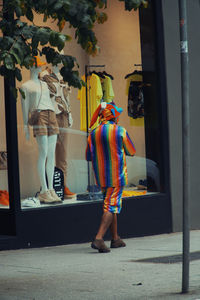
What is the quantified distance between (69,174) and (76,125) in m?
0.78

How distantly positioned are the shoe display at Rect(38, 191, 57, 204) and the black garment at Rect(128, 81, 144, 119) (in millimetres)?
2106

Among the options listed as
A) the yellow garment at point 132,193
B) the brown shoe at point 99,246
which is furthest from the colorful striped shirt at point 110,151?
the yellow garment at point 132,193

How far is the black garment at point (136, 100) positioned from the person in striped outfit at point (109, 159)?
2.15 m

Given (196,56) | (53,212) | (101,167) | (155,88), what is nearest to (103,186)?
(101,167)

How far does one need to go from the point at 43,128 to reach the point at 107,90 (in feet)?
4.94

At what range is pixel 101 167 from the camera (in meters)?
9.50

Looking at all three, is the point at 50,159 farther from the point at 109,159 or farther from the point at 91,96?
the point at 109,159

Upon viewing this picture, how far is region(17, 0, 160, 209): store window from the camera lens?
10398 mm

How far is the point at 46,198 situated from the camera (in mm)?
10492

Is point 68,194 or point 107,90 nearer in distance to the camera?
point 68,194

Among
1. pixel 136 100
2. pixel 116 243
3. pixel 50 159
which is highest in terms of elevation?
pixel 136 100

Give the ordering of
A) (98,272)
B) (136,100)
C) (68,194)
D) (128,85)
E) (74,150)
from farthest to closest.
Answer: (136,100)
(128,85)
(74,150)
(68,194)
(98,272)

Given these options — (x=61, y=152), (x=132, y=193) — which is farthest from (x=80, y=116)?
(x=132, y=193)

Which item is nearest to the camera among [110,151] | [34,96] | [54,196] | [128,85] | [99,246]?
[99,246]
